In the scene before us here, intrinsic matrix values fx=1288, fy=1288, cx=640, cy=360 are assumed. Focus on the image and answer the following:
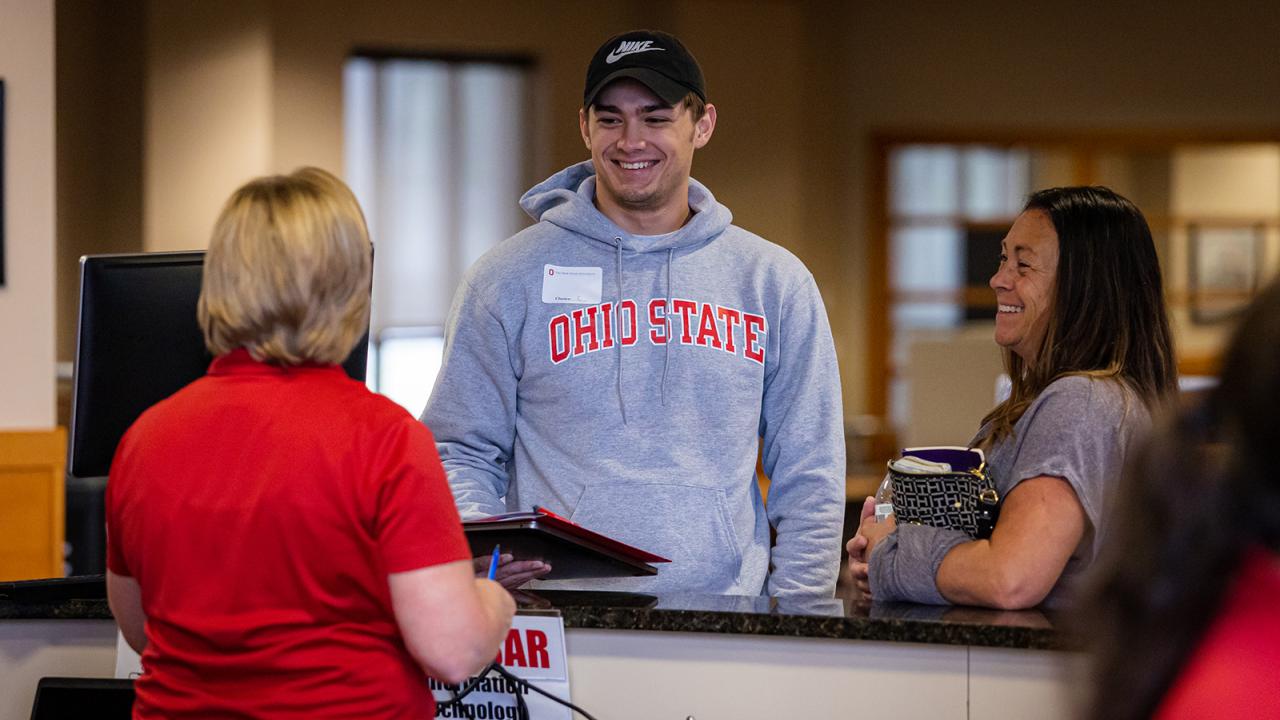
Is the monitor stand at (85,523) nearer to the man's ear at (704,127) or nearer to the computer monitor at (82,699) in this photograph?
the computer monitor at (82,699)

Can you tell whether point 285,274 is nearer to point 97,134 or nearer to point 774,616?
point 774,616

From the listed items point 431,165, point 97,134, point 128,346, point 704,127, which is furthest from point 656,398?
point 431,165

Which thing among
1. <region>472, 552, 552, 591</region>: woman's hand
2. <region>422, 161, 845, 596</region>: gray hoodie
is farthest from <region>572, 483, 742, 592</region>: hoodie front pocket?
<region>472, 552, 552, 591</region>: woman's hand

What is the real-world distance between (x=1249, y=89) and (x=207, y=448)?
8.20 m

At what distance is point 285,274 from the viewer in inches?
47.2

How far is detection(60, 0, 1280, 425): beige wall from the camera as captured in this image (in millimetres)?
6422

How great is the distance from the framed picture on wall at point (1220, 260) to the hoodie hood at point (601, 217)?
23.3 feet

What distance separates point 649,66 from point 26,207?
221 centimetres

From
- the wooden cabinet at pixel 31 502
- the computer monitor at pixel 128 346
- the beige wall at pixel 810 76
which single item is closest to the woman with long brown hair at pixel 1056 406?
the computer monitor at pixel 128 346

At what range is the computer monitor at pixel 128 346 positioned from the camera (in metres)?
1.76

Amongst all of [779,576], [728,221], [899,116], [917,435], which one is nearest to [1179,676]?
[779,576]

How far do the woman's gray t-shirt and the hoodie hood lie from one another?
692 millimetres

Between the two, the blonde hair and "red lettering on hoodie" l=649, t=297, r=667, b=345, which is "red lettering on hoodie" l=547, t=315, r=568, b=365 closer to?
"red lettering on hoodie" l=649, t=297, r=667, b=345

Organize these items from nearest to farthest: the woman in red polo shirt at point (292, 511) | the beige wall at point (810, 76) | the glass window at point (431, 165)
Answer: the woman in red polo shirt at point (292, 511) → the beige wall at point (810, 76) → the glass window at point (431, 165)
